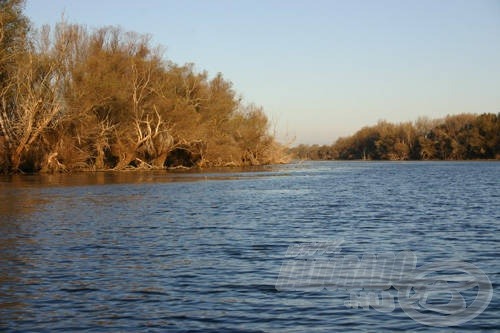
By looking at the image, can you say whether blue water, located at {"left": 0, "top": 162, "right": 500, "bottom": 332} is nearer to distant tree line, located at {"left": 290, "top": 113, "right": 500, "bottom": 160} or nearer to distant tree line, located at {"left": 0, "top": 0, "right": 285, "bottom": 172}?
distant tree line, located at {"left": 0, "top": 0, "right": 285, "bottom": 172}

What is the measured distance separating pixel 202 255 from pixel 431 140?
14107 centimetres

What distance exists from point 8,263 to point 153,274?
3282 millimetres

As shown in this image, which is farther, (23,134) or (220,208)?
(23,134)

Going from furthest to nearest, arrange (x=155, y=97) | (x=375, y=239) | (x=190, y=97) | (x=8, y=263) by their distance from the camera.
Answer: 1. (x=190, y=97)
2. (x=155, y=97)
3. (x=375, y=239)
4. (x=8, y=263)

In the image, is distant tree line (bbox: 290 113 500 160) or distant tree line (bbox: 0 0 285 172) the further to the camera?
distant tree line (bbox: 290 113 500 160)

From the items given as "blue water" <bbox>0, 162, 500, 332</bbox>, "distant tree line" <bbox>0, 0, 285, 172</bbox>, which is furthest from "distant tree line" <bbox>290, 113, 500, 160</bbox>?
"blue water" <bbox>0, 162, 500, 332</bbox>

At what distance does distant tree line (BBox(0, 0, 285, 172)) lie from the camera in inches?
1984

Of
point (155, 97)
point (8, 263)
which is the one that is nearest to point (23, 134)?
point (155, 97)

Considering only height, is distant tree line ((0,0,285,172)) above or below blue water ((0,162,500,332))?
above

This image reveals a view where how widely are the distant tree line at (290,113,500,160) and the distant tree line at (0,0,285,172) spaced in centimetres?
4669

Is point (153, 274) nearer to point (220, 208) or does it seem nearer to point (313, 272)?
point (313, 272)

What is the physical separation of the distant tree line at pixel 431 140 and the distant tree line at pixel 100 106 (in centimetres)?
4669

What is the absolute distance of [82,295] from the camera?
10.3m

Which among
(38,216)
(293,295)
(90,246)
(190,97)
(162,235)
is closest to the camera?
(293,295)
